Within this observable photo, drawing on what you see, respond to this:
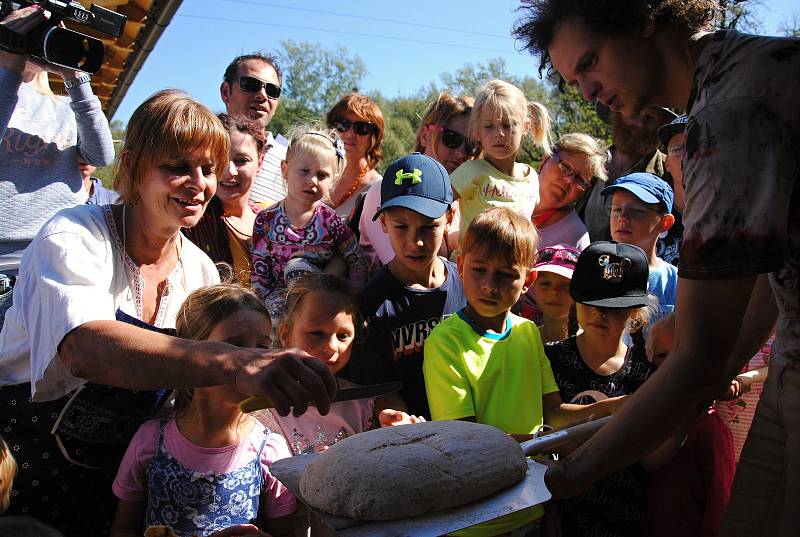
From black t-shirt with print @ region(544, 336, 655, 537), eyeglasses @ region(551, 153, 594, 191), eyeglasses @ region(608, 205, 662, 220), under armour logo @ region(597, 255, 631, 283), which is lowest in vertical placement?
black t-shirt with print @ region(544, 336, 655, 537)

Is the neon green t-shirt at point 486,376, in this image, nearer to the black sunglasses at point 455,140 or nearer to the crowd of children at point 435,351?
the crowd of children at point 435,351

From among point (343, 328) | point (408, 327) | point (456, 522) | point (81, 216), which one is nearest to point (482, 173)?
point (408, 327)

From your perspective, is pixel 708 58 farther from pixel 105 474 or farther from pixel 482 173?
pixel 482 173

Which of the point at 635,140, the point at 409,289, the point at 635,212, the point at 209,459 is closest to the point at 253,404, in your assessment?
the point at 209,459

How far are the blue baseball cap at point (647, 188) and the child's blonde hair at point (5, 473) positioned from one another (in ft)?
9.76

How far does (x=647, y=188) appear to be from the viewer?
11.8ft

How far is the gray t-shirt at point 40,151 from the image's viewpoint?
283 cm

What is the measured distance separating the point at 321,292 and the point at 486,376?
75 centimetres

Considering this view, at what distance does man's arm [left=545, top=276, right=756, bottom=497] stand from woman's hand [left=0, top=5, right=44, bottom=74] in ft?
8.75

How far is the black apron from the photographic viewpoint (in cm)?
205

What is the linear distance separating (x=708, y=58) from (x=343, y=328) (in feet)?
5.70

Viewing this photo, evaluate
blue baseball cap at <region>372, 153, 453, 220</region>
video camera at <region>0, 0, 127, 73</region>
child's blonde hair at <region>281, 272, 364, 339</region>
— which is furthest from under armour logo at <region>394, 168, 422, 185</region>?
video camera at <region>0, 0, 127, 73</region>

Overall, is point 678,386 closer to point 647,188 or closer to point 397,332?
point 397,332

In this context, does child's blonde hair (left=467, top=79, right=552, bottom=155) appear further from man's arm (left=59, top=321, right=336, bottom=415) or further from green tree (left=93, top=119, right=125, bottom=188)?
man's arm (left=59, top=321, right=336, bottom=415)
